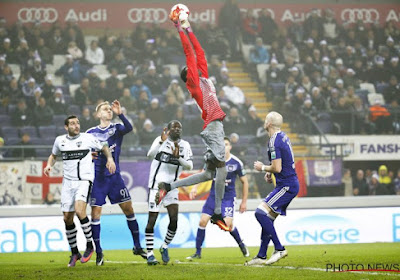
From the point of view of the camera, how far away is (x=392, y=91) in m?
22.4

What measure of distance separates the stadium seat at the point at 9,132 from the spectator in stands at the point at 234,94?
6283mm

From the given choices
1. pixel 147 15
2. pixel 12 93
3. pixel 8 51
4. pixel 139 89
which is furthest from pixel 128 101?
pixel 147 15

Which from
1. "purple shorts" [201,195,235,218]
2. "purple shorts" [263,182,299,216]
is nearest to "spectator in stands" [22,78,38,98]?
"purple shorts" [201,195,235,218]

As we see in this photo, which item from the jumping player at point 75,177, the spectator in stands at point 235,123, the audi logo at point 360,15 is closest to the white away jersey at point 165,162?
the jumping player at point 75,177

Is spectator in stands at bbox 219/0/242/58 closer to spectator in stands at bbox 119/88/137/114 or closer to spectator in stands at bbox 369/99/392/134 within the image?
spectator in stands at bbox 119/88/137/114

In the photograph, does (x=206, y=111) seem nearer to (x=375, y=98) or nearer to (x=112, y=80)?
(x=112, y=80)

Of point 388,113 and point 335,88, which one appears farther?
point 335,88

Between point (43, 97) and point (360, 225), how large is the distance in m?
9.39

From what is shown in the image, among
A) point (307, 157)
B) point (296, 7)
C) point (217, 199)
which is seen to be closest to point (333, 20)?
point (296, 7)

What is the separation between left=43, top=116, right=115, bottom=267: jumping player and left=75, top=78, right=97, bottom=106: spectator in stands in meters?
9.97

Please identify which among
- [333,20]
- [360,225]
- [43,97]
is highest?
[333,20]

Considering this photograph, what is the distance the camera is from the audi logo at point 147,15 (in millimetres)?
23875

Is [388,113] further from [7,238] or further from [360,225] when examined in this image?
[7,238]

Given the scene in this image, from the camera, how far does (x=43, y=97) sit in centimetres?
1975
